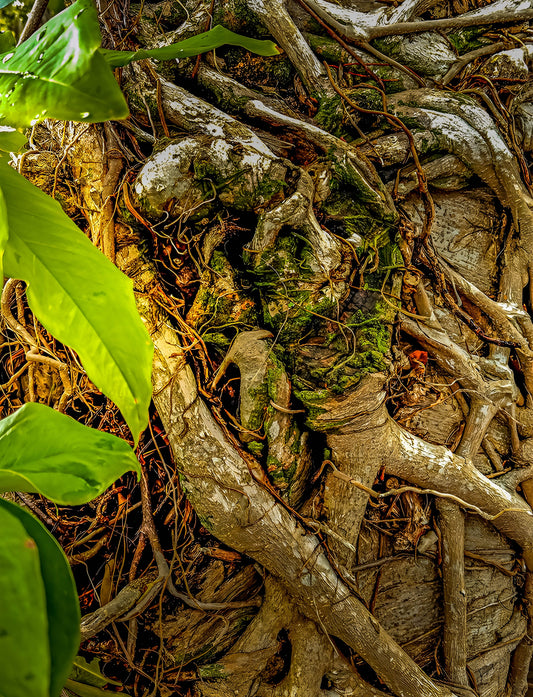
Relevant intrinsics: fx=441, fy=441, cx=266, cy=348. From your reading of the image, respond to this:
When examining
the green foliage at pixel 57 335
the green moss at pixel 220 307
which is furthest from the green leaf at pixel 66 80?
the green moss at pixel 220 307

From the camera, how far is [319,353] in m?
1.03

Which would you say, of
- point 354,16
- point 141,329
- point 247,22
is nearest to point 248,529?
point 141,329

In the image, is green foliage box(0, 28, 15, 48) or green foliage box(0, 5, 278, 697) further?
green foliage box(0, 28, 15, 48)

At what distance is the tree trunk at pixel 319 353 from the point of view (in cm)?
100

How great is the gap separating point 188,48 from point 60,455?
46cm

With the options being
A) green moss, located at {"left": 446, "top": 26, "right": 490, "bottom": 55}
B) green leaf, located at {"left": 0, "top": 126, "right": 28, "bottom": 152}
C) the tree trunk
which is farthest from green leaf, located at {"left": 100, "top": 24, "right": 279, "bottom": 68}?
green moss, located at {"left": 446, "top": 26, "right": 490, "bottom": 55}

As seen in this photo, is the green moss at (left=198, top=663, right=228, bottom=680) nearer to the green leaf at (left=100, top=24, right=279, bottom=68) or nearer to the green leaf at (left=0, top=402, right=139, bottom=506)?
the green leaf at (left=0, top=402, right=139, bottom=506)

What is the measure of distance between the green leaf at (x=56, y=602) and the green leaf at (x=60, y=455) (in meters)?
0.06

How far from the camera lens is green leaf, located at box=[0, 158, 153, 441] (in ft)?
1.65

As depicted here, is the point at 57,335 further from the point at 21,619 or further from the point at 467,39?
the point at 467,39

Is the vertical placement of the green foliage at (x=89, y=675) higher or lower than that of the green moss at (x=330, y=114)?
lower

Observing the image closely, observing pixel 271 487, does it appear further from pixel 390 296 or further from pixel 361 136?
pixel 361 136

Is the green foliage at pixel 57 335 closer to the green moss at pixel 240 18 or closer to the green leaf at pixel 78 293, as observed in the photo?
the green leaf at pixel 78 293

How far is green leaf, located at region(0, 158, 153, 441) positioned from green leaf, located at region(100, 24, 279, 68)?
17cm
